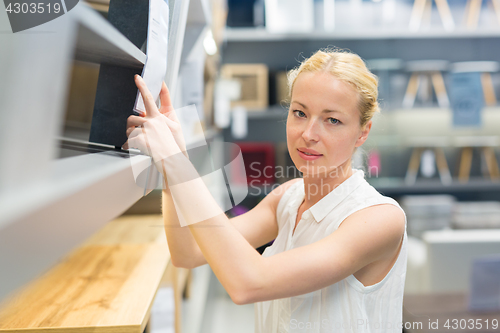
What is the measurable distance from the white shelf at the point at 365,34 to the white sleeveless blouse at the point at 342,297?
9.17ft

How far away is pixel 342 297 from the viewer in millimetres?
816

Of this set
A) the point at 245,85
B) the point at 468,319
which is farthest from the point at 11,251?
the point at 245,85

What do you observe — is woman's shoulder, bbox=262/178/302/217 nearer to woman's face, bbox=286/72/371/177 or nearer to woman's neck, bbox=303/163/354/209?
woman's neck, bbox=303/163/354/209

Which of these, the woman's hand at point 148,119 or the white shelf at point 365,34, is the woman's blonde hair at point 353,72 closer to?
the woman's hand at point 148,119

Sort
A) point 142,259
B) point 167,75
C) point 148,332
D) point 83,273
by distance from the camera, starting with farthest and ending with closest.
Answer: point 148,332 < point 142,259 < point 83,273 < point 167,75

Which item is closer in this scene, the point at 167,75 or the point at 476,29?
the point at 167,75

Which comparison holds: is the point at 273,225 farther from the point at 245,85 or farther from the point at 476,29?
the point at 476,29

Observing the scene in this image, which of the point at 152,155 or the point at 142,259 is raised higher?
the point at 152,155

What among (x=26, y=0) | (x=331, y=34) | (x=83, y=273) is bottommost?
(x=83, y=273)

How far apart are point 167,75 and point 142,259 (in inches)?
19.5

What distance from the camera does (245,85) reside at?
3.31 metres

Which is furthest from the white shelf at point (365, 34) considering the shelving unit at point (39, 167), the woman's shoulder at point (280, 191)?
the shelving unit at point (39, 167)

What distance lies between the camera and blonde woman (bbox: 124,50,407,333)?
2.06ft

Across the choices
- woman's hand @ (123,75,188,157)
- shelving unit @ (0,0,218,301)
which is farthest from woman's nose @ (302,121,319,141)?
shelving unit @ (0,0,218,301)
